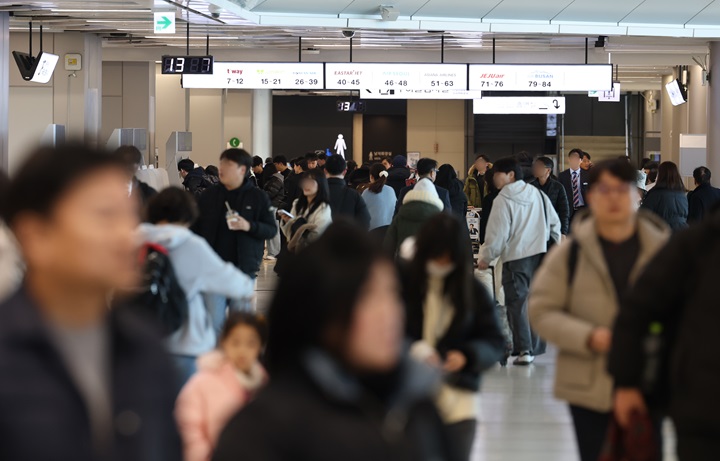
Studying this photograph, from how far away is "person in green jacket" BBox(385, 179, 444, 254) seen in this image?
8070 millimetres

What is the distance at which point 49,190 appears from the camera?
186 centimetres

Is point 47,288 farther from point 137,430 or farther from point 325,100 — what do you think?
point 325,100

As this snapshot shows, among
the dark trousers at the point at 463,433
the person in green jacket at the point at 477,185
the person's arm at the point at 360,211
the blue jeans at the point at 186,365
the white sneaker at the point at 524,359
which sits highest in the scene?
the person in green jacket at the point at 477,185

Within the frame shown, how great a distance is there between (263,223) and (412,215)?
3.25 ft

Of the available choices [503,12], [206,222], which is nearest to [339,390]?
[206,222]

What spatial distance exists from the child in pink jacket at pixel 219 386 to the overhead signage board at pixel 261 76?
46.5 feet

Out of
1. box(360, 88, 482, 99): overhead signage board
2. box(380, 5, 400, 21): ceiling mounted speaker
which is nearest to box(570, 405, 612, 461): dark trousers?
box(380, 5, 400, 21): ceiling mounted speaker

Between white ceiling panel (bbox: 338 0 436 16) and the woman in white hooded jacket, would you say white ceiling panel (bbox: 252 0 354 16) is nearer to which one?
white ceiling panel (bbox: 338 0 436 16)

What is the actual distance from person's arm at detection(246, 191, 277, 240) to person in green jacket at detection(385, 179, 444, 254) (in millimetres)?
766

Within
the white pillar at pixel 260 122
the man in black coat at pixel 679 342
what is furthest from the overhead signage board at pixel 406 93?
the man in black coat at pixel 679 342

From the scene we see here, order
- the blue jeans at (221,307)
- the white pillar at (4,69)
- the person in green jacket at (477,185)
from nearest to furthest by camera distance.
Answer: the blue jeans at (221,307) → the white pillar at (4,69) → the person in green jacket at (477,185)

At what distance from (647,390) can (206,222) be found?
490 centimetres

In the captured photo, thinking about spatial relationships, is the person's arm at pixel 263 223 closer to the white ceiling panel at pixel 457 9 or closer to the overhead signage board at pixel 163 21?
the overhead signage board at pixel 163 21

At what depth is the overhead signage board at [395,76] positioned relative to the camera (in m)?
18.4
